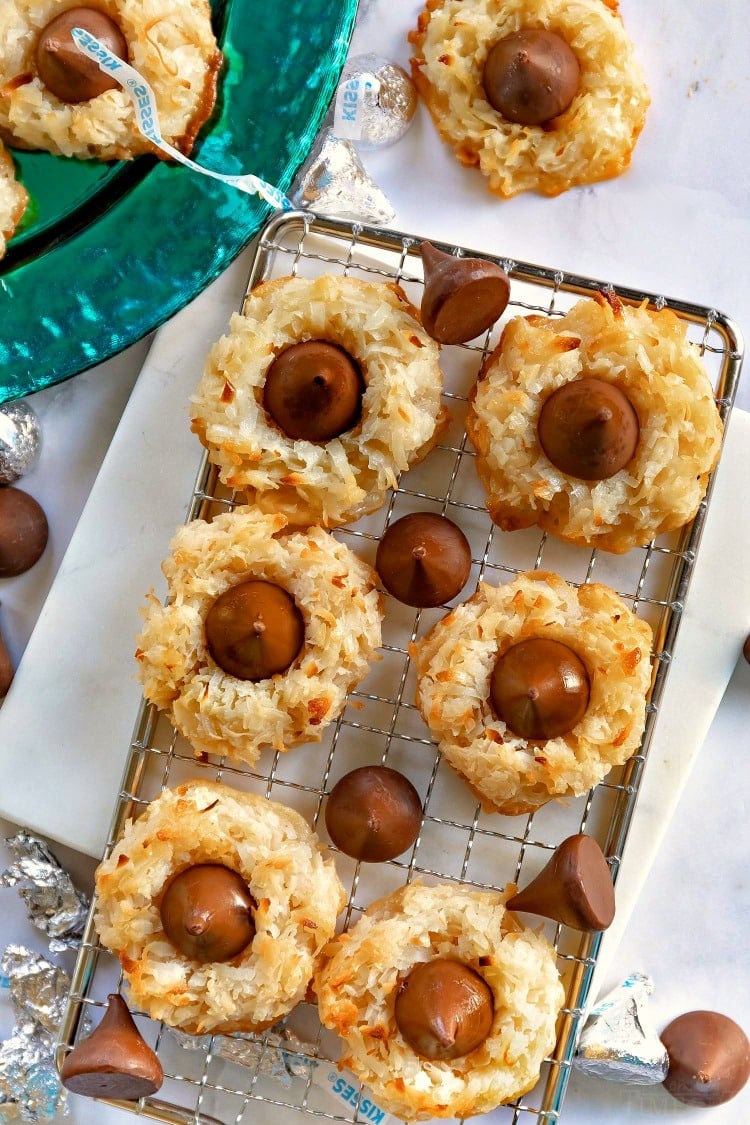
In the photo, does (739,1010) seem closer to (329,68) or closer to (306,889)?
(306,889)

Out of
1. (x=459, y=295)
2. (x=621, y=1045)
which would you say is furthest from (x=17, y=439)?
(x=621, y=1045)

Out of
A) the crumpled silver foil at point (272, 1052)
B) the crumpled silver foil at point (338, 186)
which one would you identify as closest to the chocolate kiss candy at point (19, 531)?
the crumpled silver foil at point (338, 186)

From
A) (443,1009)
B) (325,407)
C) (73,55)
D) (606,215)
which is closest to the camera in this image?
(443,1009)

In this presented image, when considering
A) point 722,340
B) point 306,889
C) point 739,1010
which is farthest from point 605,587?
point 739,1010

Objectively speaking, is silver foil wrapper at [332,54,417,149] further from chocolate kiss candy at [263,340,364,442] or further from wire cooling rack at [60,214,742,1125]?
chocolate kiss candy at [263,340,364,442]

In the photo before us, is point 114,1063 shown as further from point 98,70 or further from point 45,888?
point 98,70

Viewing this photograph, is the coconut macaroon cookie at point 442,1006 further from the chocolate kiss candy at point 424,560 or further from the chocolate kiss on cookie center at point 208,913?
the chocolate kiss candy at point 424,560

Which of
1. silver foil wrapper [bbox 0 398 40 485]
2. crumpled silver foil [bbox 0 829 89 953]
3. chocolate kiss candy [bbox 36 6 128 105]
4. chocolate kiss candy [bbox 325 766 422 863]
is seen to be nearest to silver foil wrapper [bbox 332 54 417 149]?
chocolate kiss candy [bbox 36 6 128 105]

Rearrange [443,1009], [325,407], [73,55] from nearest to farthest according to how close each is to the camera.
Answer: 1. [443,1009]
2. [325,407]
3. [73,55]
